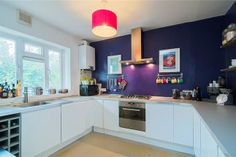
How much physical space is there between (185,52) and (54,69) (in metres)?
2.94

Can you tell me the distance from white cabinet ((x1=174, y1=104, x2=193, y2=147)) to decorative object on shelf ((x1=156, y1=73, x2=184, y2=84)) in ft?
2.22

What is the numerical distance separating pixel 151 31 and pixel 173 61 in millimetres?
856

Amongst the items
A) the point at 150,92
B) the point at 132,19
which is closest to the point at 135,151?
the point at 150,92

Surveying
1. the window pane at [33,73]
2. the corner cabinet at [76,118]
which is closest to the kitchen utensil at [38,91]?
the window pane at [33,73]

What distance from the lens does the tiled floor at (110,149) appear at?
2033 mm

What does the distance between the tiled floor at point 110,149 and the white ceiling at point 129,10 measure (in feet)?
7.67

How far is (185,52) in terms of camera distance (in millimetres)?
2527

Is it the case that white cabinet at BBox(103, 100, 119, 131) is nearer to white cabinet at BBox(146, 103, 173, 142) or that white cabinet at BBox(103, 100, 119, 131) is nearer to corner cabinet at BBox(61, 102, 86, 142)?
corner cabinet at BBox(61, 102, 86, 142)

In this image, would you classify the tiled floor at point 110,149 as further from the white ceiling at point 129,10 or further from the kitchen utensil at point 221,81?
the white ceiling at point 129,10

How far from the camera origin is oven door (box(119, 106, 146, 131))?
7.83 ft

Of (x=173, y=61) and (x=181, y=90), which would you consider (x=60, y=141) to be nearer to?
(x=181, y=90)

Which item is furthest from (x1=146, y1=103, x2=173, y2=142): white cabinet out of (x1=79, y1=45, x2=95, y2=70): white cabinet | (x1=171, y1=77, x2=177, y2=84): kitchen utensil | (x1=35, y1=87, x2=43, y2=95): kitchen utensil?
(x1=35, y1=87, x2=43, y2=95): kitchen utensil

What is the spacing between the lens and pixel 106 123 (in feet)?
9.03

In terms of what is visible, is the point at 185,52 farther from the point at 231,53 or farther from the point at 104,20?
the point at 104,20
